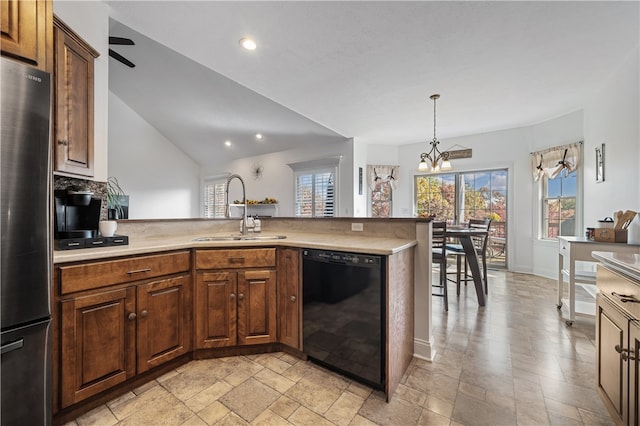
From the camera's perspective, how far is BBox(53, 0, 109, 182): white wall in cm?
188

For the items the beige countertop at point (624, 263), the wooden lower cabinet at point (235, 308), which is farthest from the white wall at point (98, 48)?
the beige countertop at point (624, 263)

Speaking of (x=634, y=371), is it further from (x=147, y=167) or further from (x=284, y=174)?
(x=147, y=167)

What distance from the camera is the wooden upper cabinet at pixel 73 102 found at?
1.53 metres

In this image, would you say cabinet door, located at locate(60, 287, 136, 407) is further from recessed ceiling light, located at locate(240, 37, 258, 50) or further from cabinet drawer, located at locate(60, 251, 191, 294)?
recessed ceiling light, located at locate(240, 37, 258, 50)

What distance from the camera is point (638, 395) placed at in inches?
40.0

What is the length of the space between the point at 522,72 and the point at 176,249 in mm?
3894

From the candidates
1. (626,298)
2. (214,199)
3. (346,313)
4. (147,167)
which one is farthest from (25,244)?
(214,199)

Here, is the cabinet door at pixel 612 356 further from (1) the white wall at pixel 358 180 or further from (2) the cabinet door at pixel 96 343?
(1) the white wall at pixel 358 180

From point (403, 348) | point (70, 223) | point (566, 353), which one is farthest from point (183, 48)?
point (566, 353)

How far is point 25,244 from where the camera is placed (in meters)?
1.03

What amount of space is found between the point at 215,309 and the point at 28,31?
179 cm

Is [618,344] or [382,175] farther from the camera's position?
[382,175]

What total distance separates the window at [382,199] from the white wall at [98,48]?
4.95m

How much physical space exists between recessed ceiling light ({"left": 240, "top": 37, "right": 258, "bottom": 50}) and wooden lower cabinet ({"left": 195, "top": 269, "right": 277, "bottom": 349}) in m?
2.10
